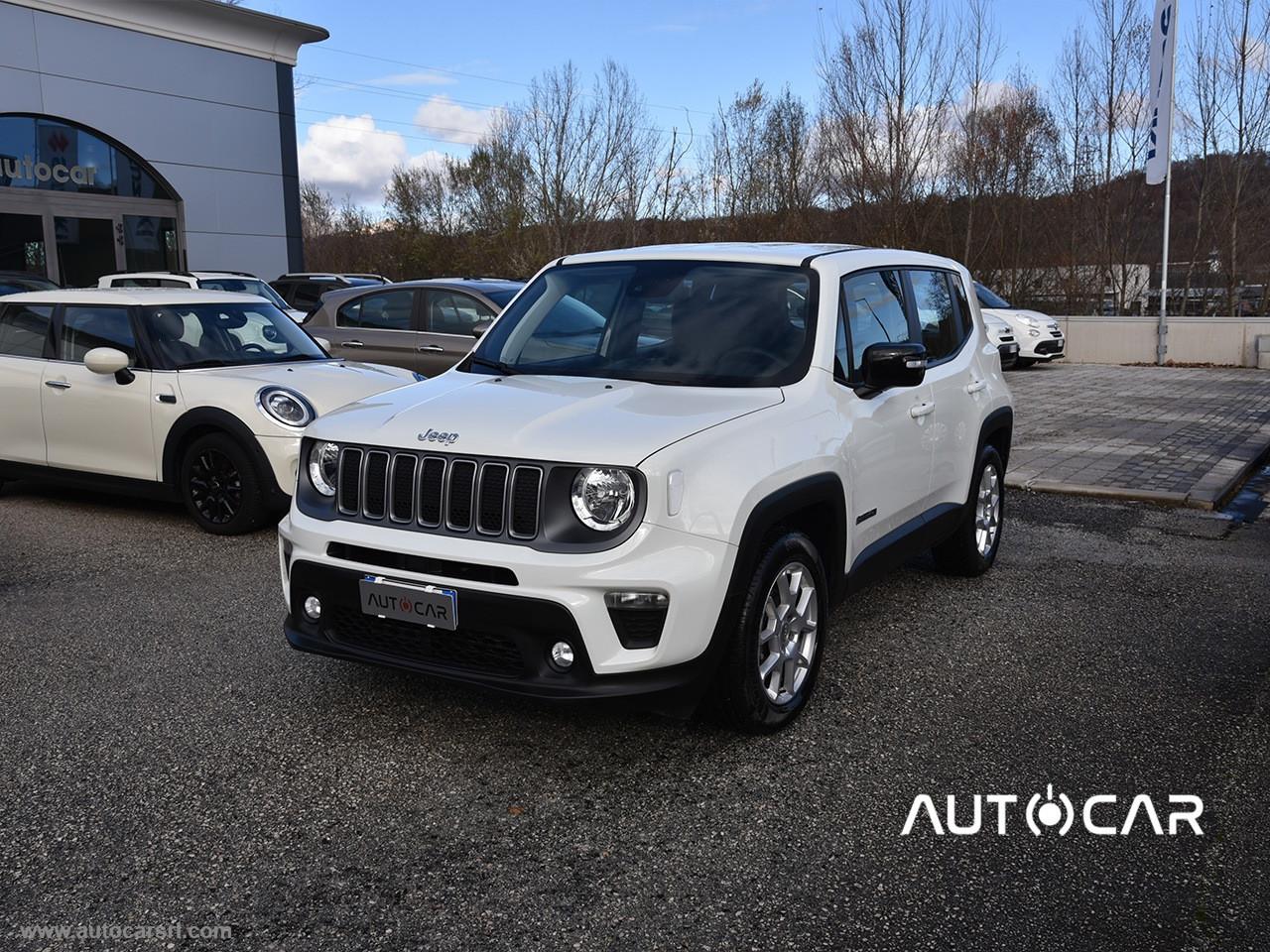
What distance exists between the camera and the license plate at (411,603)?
365 centimetres

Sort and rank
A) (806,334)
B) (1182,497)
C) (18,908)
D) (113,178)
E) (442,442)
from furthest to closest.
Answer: (113,178), (1182,497), (806,334), (442,442), (18,908)

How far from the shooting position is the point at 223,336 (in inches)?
317

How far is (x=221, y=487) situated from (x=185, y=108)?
17.6 metres

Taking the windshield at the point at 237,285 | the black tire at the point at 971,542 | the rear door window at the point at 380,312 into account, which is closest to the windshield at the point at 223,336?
the rear door window at the point at 380,312

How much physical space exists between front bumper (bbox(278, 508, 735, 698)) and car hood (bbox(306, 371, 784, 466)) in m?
0.31

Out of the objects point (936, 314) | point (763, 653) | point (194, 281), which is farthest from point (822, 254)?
point (194, 281)

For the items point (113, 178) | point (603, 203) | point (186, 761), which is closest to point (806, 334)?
point (186, 761)

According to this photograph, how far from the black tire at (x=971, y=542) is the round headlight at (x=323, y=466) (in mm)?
3301

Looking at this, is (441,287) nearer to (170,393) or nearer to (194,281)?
(170,393)

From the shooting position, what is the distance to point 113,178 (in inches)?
842

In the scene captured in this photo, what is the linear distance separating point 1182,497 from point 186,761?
23.9 ft

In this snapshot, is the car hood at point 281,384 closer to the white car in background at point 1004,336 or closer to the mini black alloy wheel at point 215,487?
the mini black alloy wheel at point 215,487

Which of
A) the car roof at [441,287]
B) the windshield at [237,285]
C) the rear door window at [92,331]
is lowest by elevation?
the rear door window at [92,331]

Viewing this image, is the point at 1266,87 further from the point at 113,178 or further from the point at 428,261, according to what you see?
the point at 428,261
